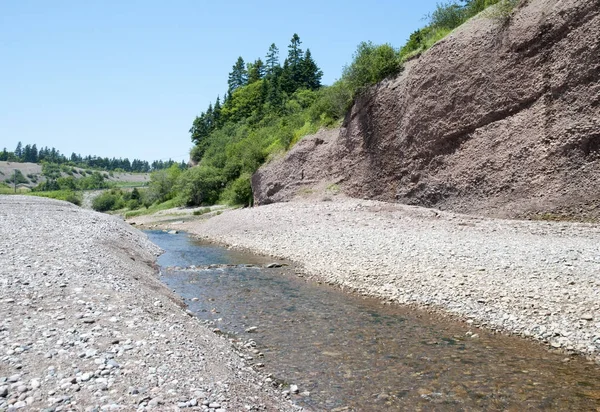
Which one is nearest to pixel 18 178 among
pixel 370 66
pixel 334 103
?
pixel 334 103

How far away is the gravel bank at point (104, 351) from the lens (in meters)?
4.87

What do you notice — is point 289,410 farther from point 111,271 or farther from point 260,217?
point 260,217

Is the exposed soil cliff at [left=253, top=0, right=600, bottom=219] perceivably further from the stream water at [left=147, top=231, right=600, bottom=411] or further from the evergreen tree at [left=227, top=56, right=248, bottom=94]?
the evergreen tree at [left=227, top=56, right=248, bottom=94]

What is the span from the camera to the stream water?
250 inches

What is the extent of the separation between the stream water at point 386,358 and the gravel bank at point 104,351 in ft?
3.34

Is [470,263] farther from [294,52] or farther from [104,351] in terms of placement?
[294,52]

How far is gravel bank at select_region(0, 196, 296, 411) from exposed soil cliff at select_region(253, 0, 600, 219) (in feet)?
45.3

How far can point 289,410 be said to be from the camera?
5750 mm

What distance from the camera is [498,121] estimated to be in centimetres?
1895

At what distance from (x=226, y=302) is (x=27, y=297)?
16.5 feet

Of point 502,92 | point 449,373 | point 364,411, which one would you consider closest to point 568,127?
point 502,92

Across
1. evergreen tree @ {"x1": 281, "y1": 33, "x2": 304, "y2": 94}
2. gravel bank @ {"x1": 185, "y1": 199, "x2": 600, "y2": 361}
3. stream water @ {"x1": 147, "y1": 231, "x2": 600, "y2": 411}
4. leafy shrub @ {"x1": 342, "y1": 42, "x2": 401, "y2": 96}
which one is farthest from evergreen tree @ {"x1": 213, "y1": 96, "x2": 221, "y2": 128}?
stream water @ {"x1": 147, "y1": 231, "x2": 600, "y2": 411}

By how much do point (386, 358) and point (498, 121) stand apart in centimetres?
1457

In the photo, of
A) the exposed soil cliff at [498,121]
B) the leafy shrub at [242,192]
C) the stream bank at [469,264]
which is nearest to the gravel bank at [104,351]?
the stream bank at [469,264]
